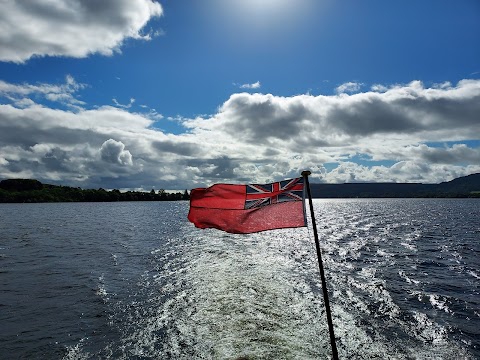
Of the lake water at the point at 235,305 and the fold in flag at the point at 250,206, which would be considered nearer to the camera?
the fold in flag at the point at 250,206

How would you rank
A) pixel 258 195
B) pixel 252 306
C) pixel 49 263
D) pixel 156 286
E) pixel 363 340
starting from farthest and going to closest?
pixel 49 263 → pixel 156 286 → pixel 252 306 → pixel 363 340 → pixel 258 195

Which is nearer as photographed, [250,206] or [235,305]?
[250,206]

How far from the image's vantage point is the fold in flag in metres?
15.7

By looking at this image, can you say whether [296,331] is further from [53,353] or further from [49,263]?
[49,263]

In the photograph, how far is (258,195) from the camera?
55.5 ft

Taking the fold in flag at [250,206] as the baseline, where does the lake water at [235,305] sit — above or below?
below

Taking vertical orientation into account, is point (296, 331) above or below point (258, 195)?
below

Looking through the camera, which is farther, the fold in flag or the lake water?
the lake water

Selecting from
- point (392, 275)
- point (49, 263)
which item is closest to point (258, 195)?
point (392, 275)

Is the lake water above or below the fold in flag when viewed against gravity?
below

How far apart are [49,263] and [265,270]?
29293 mm

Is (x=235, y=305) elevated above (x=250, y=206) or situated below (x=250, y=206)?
below

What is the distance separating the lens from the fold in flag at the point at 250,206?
15711 mm

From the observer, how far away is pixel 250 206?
55.8 feet
